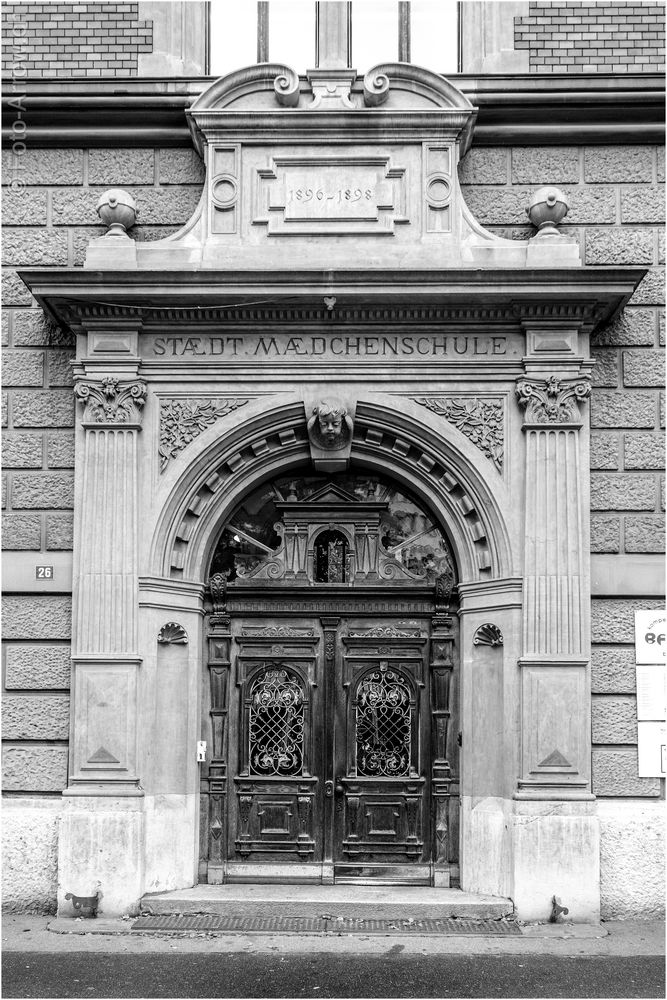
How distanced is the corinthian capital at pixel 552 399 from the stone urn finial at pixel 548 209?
4.35 ft

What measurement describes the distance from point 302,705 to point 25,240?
4960 mm

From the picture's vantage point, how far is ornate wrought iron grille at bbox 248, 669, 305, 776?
33.5ft

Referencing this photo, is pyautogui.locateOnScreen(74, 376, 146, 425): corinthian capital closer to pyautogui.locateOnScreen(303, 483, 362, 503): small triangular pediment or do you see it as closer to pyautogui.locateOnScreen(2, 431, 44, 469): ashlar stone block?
pyautogui.locateOnScreen(2, 431, 44, 469): ashlar stone block

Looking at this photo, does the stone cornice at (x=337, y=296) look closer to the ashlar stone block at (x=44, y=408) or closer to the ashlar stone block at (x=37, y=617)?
the ashlar stone block at (x=44, y=408)

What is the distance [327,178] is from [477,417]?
8.36 ft

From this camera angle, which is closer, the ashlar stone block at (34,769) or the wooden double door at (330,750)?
the ashlar stone block at (34,769)

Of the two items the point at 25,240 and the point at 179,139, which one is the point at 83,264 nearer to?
the point at 25,240

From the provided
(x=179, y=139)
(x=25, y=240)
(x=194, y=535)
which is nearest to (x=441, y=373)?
(x=194, y=535)

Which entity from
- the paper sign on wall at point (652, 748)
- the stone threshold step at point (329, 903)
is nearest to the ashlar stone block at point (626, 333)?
the paper sign on wall at point (652, 748)

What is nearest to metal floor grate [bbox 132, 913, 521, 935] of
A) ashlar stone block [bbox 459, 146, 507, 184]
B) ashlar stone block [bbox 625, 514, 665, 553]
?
ashlar stone block [bbox 625, 514, 665, 553]

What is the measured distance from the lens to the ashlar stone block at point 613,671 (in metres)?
9.82

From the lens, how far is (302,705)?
404 inches

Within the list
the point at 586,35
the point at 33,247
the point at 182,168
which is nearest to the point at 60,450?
the point at 33,247

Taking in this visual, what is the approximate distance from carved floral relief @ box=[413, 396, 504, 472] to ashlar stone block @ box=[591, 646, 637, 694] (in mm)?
1837
